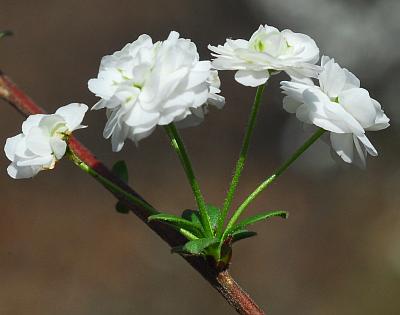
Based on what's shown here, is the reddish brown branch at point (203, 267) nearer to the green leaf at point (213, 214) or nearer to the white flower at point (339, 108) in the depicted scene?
the green leaf at point (213, 214)

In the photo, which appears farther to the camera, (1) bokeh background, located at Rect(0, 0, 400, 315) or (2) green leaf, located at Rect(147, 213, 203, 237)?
(1) bokeh background, located at Rect(0, 0, 400, 315)

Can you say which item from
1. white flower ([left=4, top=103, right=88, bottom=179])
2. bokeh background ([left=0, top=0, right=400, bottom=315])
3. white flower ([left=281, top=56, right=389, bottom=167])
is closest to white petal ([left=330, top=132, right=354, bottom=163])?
white flower ([left=281, top=56, right=389, bottom=167])

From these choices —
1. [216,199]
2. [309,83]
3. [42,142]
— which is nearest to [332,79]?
[309,83]

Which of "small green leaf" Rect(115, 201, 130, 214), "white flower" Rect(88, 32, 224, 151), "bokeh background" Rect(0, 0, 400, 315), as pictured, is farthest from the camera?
"bokeh background" Rect(0, 0, 400, 315)

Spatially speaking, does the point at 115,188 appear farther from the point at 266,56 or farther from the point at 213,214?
the point at 266,56

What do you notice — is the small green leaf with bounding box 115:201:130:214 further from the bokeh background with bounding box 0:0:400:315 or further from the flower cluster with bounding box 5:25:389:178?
the bokeh background with bounding box 0:0:400:315

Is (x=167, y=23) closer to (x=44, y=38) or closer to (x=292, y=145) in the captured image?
(x=44, y=38)

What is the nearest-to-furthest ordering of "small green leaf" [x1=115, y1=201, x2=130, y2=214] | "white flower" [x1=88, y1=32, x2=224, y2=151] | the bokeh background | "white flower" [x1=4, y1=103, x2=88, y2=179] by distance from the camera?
1. "white flower" [x1=88, y1=32, x2=224, y2=151]
2. "white flower" [x1=4, y1=103, x2=88, y2=179]
3. "small green leaf" [x1=115, y1=201, x2=130, y2=214]
4. the bokeh background
